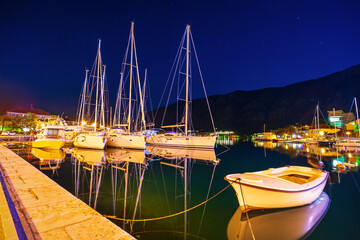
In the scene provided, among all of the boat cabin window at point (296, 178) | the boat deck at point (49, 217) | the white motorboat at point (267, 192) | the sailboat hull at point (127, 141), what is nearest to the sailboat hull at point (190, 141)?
the sailboat hull at point (127, 141)

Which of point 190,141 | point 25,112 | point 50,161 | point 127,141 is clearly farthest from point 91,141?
point 25,112

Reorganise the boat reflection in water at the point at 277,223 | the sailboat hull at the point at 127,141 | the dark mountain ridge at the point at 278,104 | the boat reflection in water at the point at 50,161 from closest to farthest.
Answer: the boat reflection in water at the point at 277,223, the boat reflection in water at the point at 50,161, the sailboat hull at the point at 127,141, the dark mountain ridge at the point at 278,104

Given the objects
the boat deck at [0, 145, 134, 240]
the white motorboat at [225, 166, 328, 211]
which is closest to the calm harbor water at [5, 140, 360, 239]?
the white motorboat at [225, 166, 328, 211]

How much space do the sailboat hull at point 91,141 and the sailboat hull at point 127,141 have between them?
253cm

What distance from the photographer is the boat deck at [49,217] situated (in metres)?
3.17

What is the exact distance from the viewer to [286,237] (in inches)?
189

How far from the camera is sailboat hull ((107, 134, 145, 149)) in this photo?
86.3ft

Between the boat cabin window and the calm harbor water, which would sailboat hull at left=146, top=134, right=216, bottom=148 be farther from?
the boat cabin window

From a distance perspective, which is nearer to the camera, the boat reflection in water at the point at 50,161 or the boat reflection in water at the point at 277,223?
the boat reflection in water at the point at 277,223

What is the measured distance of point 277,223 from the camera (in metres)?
5.39

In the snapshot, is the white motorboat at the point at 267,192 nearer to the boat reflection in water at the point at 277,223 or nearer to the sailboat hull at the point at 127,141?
the boat reflection in water at the point at 277,223

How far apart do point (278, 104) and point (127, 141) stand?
15548 centimetres

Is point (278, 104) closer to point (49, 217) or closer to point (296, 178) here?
point (296, 178)

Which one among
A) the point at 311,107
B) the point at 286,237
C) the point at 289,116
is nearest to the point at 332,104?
the point at 311,107
